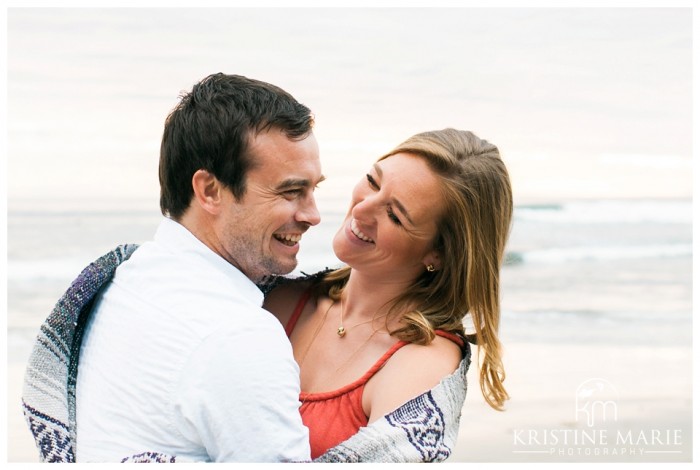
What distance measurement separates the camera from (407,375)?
10.5 feet

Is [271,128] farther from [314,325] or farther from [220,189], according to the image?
[314,325]

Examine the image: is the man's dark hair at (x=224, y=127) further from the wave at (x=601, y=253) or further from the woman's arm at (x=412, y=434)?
the wave at (x=601, y=253)

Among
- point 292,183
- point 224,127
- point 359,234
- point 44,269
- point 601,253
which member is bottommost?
point 601,253

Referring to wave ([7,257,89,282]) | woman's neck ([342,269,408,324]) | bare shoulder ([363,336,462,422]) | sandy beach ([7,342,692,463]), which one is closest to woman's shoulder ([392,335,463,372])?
bare shoulder ([363,336,462,422])

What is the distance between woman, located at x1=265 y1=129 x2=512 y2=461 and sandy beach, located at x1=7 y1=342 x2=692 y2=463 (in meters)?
2.94

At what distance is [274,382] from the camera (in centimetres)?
256

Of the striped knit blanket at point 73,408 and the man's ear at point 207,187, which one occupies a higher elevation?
the man's ear at point 207,187

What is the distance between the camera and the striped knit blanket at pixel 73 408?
2.86 metres

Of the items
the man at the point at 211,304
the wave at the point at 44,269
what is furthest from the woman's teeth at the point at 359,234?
the wave at the point at 44,269

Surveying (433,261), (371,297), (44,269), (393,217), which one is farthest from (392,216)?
(44,269)

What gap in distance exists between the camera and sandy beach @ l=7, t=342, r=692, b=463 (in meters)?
6.47

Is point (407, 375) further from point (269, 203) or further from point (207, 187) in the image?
point (207, 187)

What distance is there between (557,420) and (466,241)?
160 inches

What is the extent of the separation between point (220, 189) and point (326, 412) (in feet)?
2.80
